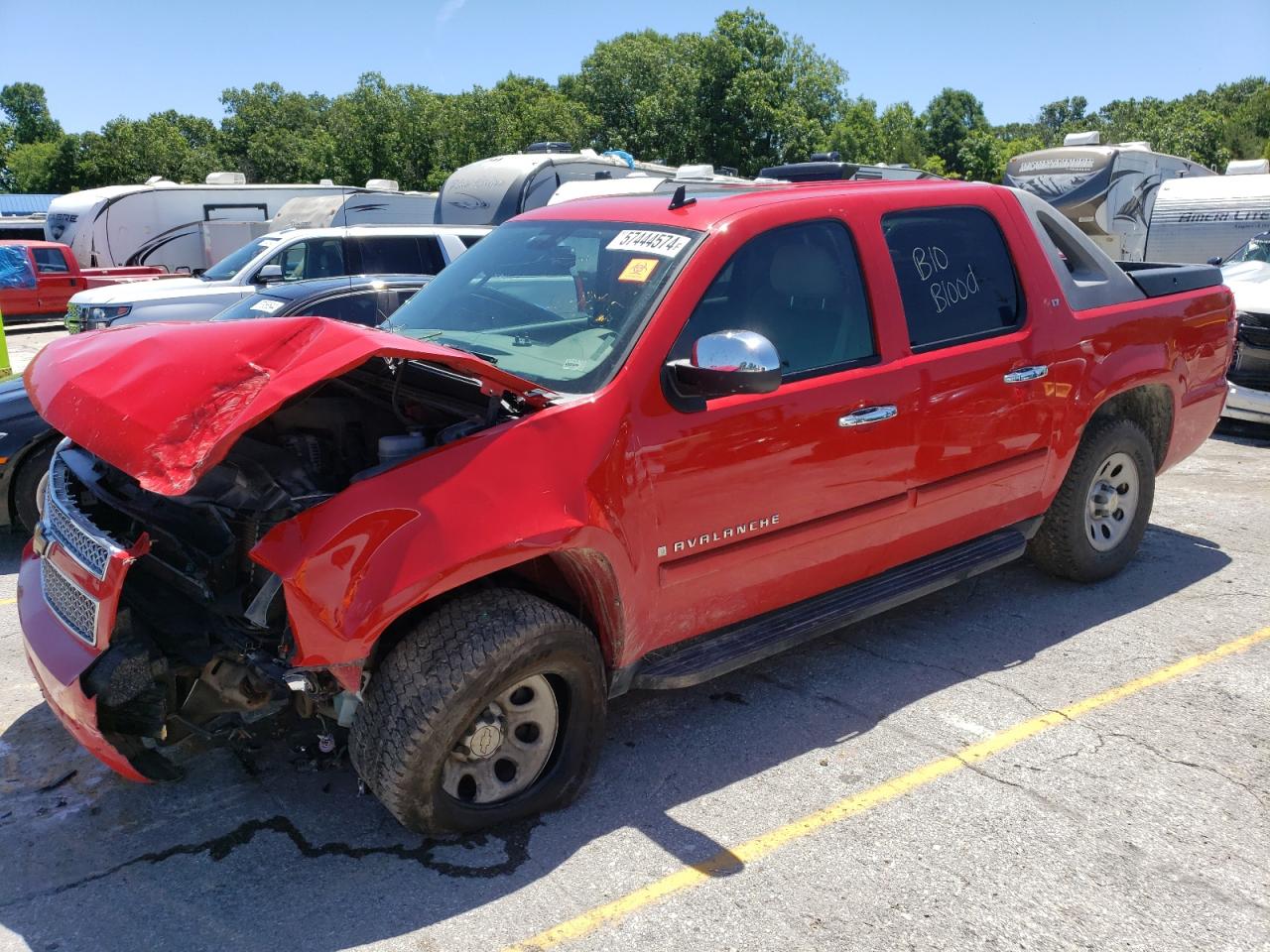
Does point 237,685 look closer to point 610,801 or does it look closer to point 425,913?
point 425,913

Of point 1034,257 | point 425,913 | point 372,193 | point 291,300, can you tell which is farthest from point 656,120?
point 425,913

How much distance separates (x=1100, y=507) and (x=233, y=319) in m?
4.91

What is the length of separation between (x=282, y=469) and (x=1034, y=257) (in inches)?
131

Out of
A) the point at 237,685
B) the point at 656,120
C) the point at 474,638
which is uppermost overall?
the point at 656,120

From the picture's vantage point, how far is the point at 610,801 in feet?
11.1

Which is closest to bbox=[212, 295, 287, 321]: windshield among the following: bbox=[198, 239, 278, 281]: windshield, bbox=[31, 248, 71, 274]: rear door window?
bbox=[198, 239, 278, 281]: windshield

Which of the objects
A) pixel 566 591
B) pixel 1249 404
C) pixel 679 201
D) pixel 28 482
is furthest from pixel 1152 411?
pixel 28 482

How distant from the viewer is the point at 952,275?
14.0 ft

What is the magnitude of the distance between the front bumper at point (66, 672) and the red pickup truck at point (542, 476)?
13 mm

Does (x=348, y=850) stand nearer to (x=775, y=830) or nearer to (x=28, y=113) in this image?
(x=775, y=830)

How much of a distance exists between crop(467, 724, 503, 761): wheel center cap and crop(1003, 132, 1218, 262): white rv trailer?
18.1 m

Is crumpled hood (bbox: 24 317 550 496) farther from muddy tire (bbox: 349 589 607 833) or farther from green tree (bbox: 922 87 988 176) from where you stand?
green tree (bbox: 922 87 988 176)

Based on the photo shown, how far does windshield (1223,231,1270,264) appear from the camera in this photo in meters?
10.7

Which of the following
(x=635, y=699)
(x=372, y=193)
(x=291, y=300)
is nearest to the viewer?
(x=635, y=699)
